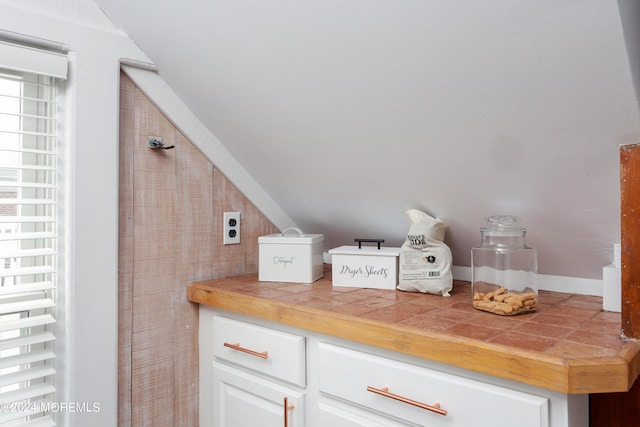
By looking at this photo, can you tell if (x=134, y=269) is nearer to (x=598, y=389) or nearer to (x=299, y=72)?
(x=299, y=72)

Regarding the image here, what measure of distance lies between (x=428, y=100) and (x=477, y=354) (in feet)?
2.19

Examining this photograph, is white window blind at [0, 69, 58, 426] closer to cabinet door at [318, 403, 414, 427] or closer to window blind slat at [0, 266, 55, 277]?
window blind slat at [0, 266, 55, 277]

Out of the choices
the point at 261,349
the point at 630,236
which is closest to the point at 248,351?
the point at 261,349

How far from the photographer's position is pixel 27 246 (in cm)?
142

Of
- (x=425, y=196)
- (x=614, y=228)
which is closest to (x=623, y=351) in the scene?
(x=614, y=228)

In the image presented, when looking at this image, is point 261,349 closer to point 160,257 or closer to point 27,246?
point 160,257

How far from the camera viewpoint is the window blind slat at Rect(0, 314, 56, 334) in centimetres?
128

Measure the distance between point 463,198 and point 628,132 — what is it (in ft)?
1.71

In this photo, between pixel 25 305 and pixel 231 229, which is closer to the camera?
pixel 25 305

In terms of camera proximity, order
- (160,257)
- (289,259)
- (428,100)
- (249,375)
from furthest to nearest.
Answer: (289,259)
(160,257)
(249,375)
(428,100)

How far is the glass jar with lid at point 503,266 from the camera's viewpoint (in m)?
1.29

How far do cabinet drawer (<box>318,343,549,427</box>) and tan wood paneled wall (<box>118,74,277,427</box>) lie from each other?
0.68m

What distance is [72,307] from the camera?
55.2 inches

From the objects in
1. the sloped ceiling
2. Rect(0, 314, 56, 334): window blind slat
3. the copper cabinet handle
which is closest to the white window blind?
Rect(0, 314, 56, 334): window blind slat
